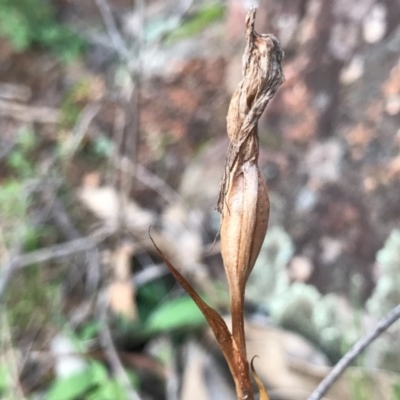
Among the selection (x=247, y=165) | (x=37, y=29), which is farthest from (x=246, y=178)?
(x=37, y=29)

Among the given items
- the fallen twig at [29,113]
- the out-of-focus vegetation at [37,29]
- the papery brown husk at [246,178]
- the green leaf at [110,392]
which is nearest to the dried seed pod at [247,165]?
the papery brown husk at [246,178]

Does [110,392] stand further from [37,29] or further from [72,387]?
[37,29]

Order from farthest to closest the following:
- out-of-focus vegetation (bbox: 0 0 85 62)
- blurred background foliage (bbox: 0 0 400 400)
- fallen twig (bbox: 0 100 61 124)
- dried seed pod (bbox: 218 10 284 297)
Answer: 1. out-of-focus vegetation (bbox: 0 0 85 62)
2. fallen twig (bbox: 0 100 61 124)
3. blurred background foliage (bbox: 0 0 400 400)
4. dried seed pod (bbox: 218 10 284 297)

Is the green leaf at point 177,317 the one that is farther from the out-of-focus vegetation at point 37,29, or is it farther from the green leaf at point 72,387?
the out-of-focus vegetation at point 37,29

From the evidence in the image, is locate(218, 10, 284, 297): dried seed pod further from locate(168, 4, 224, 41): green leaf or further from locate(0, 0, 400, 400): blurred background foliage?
locate(168, 4, 224, 41): green leaf

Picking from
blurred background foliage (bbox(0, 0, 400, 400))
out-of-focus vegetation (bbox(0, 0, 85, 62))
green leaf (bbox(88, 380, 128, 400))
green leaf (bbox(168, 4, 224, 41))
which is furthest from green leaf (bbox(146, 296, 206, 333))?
out-of-focus vegetation (bbox(0, 0, 85, 62))

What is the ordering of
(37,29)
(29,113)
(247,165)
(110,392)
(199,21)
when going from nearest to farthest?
(247,165), (110,392), (199,21), (29,113), (37,29)

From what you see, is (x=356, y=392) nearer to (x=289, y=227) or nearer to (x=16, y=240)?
(x=289, y=227)
